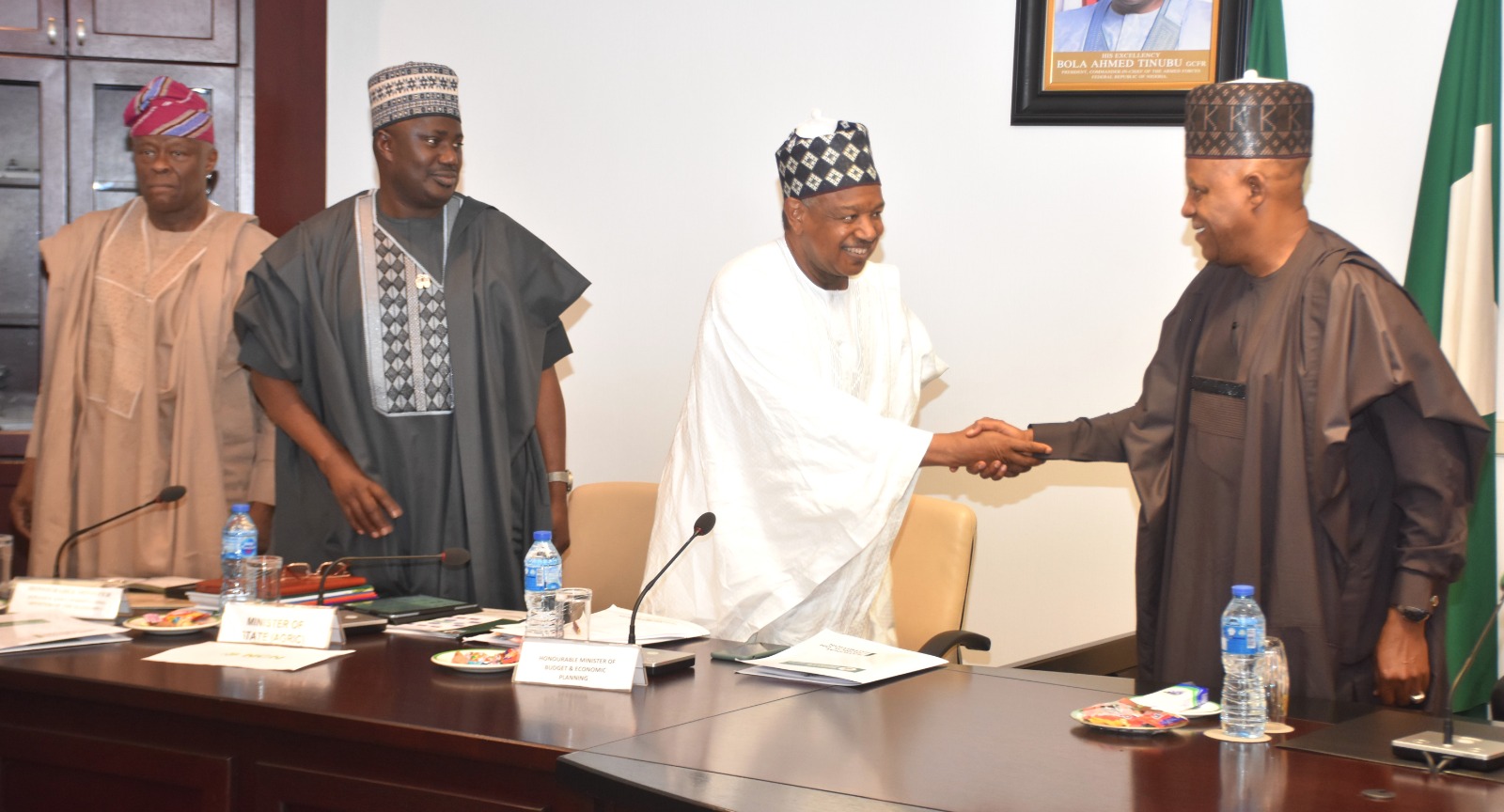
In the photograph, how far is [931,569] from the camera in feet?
11.3

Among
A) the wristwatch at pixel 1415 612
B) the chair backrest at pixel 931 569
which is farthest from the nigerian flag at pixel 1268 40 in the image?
the wristwatch at pixel 1415 612

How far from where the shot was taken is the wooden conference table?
1.79m

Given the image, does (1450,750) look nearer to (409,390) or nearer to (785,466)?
(785,466)

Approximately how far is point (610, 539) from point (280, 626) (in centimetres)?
133

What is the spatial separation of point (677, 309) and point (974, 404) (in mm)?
1164

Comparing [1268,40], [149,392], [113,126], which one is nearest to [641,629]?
[149,392]

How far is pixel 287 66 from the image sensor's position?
5.01m

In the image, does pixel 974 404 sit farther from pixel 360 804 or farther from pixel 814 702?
pixel 360 804

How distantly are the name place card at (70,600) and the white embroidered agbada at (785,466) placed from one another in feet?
4.08

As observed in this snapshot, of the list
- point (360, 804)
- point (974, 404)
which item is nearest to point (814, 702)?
point (360, 804)

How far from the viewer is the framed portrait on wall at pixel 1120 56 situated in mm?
4355

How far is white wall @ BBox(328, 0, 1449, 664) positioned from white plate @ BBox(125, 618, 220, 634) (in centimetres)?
235

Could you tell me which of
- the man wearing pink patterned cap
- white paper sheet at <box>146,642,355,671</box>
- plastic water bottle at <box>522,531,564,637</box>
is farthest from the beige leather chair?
the man wearing pink patterned cap

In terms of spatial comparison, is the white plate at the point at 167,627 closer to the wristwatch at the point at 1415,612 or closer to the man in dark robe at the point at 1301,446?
the man in dark robe at the point at 1301,446
